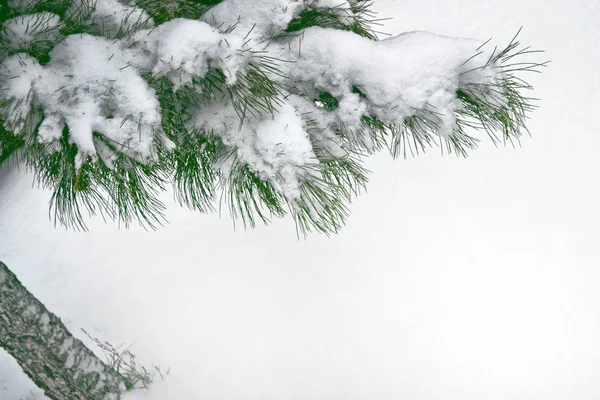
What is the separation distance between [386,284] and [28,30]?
6.28ft

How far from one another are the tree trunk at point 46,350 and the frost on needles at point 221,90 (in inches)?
27.3

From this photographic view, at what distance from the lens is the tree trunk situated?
1476 mm

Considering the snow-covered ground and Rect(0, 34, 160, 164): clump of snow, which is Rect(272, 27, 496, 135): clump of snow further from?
the snow-covered ground

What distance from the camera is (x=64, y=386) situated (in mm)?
1695

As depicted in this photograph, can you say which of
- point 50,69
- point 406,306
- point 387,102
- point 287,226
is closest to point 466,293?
point 406,306

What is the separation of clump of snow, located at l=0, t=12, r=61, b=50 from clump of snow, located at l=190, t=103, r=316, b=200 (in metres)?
0.34

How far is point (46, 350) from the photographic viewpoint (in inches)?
61.9

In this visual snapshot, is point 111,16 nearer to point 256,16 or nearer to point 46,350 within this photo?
point 256,16

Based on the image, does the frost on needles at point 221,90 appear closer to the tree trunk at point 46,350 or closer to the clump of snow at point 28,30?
the clump of snow at point 28,30

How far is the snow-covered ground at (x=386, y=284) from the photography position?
6.67 ft

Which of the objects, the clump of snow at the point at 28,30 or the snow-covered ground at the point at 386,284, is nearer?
the clump of snow at the point at 28,30

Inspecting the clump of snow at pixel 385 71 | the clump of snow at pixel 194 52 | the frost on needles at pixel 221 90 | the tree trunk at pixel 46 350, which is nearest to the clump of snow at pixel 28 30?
the frost on needles at pixel 221 90

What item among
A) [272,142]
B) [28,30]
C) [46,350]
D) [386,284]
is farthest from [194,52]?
[386,284]

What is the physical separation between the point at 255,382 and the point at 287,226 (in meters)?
0.91
